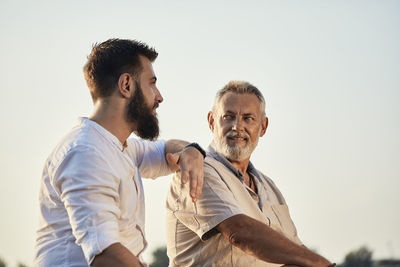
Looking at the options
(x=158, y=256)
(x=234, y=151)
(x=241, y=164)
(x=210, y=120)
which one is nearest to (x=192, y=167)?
(x=234, y=151)

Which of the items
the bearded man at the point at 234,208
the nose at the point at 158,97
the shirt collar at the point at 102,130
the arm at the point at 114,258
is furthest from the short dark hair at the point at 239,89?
the arm at the point at 114,258

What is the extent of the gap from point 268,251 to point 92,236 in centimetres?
152

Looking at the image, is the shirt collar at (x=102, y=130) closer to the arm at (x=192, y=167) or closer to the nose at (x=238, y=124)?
the arm at (x=192, y=167)

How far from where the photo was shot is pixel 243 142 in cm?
529

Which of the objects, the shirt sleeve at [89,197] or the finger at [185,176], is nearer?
the shirt sleeve at [89,197]

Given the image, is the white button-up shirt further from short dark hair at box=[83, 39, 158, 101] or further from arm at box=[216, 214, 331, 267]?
arm at box=[216, 214, 331, 267]

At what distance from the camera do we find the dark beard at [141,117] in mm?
3840

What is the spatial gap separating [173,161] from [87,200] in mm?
1209

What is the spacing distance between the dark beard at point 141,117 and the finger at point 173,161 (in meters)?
0.24

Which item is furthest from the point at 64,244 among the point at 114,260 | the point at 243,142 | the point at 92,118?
the point at 243,142

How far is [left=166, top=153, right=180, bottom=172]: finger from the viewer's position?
4.23 metres

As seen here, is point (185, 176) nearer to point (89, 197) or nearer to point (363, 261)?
point (89, 197)

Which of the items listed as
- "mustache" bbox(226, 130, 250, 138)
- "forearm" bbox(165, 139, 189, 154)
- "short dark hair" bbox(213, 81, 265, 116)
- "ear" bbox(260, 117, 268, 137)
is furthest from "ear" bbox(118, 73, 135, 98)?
"ear" bbox(260, 117, 268, 137)

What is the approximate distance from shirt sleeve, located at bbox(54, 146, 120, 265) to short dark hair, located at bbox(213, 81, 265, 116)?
2.27 m
